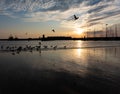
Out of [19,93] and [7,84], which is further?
[7,84]

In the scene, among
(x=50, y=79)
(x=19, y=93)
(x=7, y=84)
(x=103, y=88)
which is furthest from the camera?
(x=50, y=79)

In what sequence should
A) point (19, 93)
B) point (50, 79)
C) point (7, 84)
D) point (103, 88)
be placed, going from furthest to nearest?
point (50, 79) → point (7, 84) → point (103, 88) → point (19, 93)

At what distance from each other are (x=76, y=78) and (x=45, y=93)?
16.5 ft

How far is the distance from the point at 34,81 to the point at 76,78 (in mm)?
3891

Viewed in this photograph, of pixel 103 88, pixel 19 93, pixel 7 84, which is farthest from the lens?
pixel 7 84

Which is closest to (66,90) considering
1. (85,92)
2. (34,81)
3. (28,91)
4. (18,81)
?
(85,92)

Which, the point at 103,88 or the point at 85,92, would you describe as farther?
the point at 103,88

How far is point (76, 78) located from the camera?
56.1 feet

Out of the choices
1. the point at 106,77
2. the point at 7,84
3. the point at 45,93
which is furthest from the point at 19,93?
the point at 106,77

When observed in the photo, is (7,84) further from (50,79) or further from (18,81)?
(50,79)

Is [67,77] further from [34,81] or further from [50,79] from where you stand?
[34,81]

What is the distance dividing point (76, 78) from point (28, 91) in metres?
5.48

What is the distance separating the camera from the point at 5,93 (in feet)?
41.7

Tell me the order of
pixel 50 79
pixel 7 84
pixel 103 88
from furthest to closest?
1. pixel 50 79
2. pixel 7 84
3. pixel 103 88
